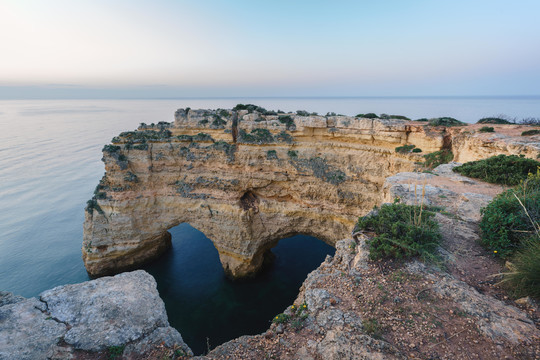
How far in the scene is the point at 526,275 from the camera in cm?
365

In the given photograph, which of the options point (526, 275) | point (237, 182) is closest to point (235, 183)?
point (237, 182)

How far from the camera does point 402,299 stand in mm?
3914

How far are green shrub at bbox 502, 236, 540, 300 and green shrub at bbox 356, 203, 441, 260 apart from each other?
107cm

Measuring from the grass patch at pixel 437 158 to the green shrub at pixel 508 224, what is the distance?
778 cm

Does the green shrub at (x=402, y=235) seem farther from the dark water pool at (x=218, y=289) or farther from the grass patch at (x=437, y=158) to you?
the dark water pool at (x=218, y=289)

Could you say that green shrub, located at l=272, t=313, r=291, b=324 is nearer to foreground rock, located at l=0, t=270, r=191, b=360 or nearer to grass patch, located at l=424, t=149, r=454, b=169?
foreground rock, located at l=0, t=270, r=191, b=360

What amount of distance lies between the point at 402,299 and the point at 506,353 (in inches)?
49.0

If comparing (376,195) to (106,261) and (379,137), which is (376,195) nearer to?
(379,137)

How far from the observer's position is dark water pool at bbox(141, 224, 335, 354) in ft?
43.1

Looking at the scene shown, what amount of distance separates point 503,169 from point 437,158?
501 cm

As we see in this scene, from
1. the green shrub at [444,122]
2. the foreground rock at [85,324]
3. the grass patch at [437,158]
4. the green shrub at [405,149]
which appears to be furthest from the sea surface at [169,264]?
the green shrub at [444,122]

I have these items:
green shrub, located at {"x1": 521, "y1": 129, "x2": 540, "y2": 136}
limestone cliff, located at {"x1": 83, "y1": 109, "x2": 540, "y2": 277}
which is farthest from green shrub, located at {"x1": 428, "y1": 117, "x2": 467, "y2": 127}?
green shrub, located at {"x1": 521, "y1": 129, "x2": 540, "y2": 136}

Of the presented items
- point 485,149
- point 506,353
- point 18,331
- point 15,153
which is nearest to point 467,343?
point 506,353

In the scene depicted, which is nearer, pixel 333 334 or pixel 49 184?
pixel 333 334
